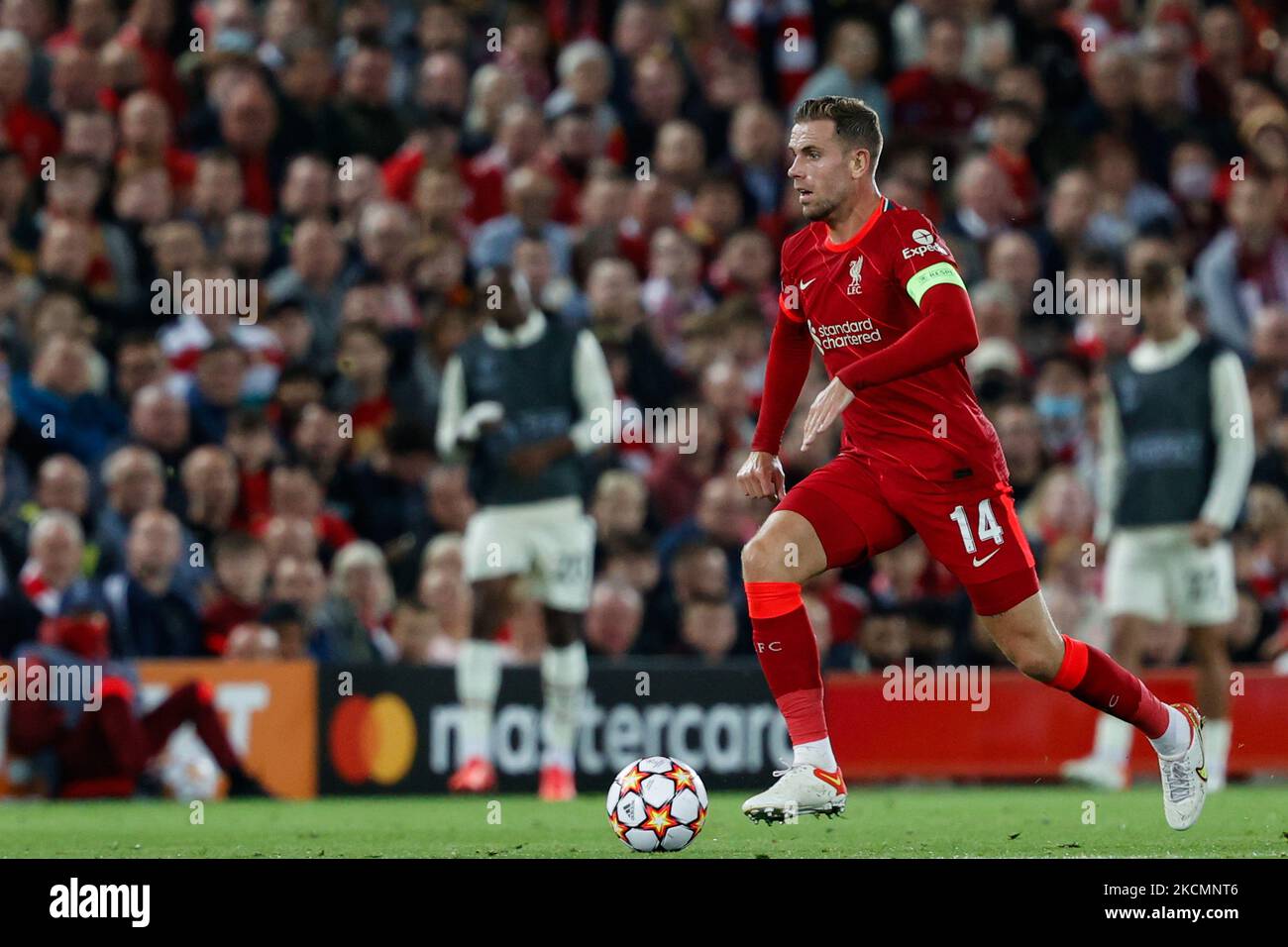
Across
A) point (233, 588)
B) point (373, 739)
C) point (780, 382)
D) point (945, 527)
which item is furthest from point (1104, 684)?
point (233, 588)

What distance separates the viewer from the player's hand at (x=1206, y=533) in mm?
11422

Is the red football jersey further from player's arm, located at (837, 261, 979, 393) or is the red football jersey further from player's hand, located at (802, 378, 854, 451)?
player's hand, located at (802, 378, 854, 451)

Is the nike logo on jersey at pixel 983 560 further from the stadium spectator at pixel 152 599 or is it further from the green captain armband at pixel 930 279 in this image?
the stadium spectator at pixel 152 599

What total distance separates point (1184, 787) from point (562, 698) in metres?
4.06

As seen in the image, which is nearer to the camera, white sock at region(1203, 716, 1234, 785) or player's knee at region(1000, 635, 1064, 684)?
player's knee at region(1000, 635, 1064, 684)

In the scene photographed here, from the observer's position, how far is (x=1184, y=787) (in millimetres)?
7883

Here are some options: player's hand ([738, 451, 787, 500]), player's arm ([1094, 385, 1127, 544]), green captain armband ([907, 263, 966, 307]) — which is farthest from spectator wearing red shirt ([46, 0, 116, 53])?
green captain armband ([907, 263, 966, 307])

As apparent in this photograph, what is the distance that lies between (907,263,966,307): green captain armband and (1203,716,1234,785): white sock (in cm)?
499

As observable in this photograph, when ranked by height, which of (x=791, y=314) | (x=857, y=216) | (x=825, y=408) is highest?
(x=857, y=216)

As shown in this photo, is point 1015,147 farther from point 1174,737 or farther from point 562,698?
point 1174,737

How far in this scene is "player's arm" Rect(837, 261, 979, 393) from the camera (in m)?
7.11

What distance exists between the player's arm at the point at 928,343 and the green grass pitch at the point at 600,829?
1.52 metres
